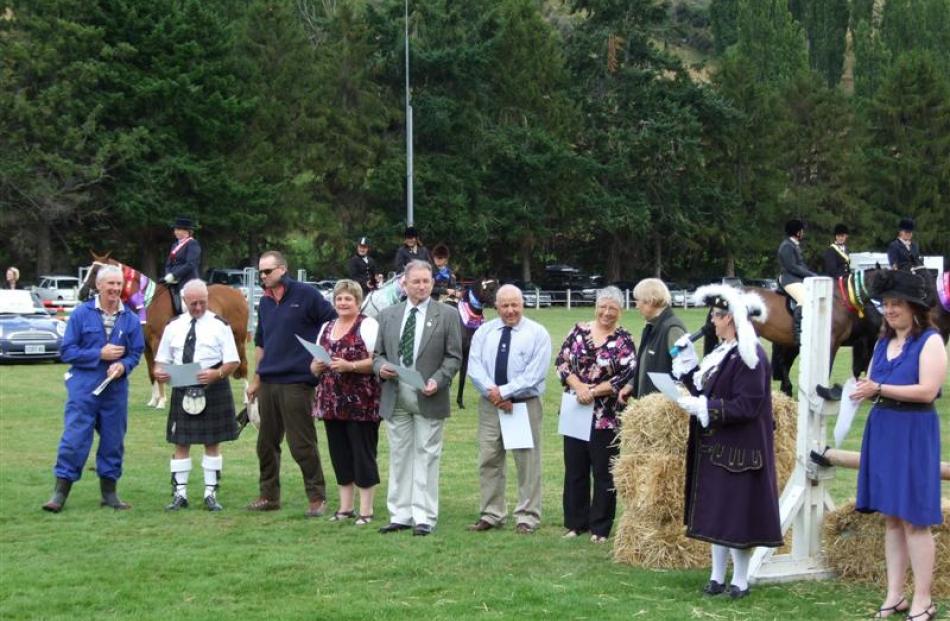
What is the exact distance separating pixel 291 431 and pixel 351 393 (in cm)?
72

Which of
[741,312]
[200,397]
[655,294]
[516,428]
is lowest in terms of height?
[516,428]

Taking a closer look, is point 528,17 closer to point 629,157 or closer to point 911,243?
point 629,157

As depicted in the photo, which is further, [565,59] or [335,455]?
[565,59]

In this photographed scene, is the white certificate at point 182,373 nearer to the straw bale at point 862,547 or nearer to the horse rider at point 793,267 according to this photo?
the straw bale at point 862,547

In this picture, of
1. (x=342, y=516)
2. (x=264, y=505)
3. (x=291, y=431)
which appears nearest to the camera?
(x=342, y=516)

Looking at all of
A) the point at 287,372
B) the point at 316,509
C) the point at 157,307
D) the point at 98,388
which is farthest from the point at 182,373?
the point at 157,307

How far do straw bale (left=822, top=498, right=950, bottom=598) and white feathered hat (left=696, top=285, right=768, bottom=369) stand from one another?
4.39ft

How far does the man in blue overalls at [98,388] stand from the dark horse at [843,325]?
8.02 meters

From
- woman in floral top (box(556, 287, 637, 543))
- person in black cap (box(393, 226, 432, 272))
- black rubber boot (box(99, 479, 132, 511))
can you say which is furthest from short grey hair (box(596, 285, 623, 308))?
person in black cap (box(393, 226, 432, 272))

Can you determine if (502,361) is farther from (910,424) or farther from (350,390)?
(910,424)

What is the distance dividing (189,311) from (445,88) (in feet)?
174

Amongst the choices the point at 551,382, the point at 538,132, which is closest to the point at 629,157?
the point at 538,132

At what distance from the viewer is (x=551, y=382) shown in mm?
20000

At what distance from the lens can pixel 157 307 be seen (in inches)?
681
